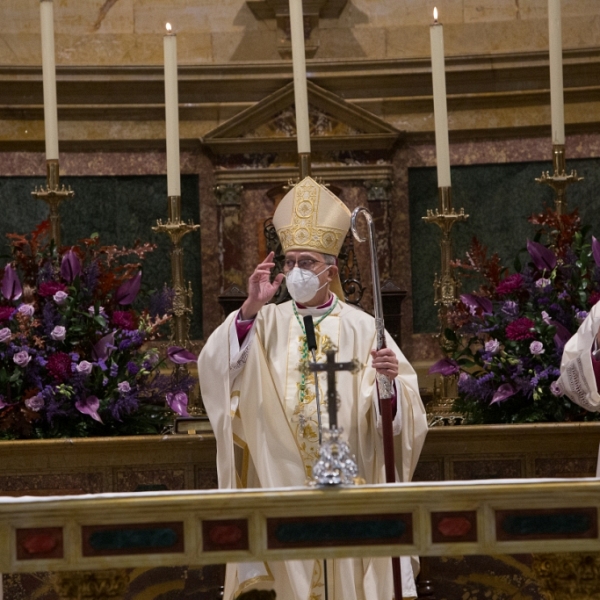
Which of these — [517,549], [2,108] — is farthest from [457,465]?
[2,108]

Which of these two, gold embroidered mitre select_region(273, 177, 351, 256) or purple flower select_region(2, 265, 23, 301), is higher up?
gold embroidered mitre select_region(273, 177, 351, 256)

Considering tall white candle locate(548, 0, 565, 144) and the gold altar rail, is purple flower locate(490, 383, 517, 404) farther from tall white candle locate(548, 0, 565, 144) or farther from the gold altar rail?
the gold altar rail

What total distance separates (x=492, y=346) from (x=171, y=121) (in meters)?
1.70

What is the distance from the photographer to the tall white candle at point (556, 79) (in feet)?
18.6

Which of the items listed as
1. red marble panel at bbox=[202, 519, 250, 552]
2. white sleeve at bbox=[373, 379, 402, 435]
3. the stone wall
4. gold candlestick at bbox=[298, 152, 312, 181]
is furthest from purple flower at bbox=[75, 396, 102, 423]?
the stone wall

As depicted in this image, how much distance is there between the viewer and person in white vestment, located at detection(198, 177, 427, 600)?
→ 15.9ft

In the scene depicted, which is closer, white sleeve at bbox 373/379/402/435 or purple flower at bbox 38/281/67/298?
white sleeve at bbox 373/379/402/435

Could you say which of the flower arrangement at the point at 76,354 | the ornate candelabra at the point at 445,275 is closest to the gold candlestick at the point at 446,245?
the ornate candelabra at the point at 445,275

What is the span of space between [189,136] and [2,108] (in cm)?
106

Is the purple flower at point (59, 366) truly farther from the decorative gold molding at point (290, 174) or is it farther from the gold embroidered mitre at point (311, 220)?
the decorative gold molding at point (290, 174)

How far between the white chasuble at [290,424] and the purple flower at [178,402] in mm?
467

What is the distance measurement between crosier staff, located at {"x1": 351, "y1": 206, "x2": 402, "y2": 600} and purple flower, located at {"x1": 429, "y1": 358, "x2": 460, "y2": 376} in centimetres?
87

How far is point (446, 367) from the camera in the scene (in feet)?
18.2

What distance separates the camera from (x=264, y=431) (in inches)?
196
